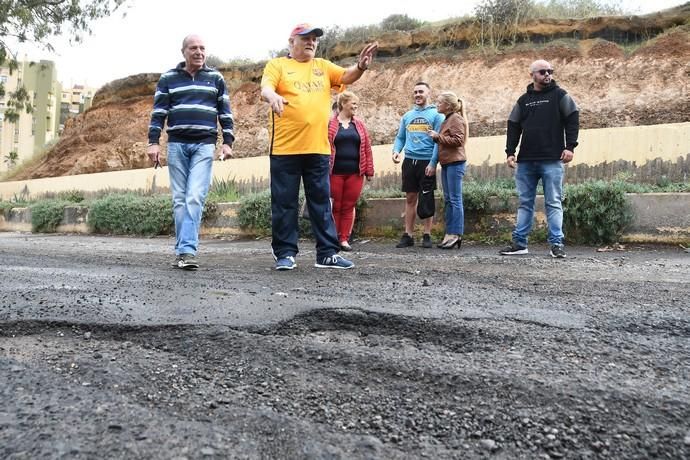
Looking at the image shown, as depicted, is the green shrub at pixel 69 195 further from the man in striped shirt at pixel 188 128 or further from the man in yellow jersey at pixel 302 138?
the man in yellow jersey at pixel 302 138

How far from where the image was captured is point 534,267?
446 cm

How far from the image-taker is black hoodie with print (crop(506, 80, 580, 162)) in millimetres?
5355

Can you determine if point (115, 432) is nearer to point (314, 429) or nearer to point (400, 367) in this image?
point (314, 429)

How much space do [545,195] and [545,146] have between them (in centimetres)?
44

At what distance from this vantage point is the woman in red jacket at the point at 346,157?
6.07m

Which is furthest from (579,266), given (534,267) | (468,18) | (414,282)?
(468,18)

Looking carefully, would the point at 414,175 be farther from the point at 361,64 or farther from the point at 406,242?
the point at 361,64

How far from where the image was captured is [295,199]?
438 centimetres

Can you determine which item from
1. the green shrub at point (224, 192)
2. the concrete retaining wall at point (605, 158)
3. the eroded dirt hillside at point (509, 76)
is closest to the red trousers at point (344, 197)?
the concrete retaining wall at point (605, 158)

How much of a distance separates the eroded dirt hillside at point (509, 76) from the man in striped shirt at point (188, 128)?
7.89 meters

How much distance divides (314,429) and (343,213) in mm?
4953

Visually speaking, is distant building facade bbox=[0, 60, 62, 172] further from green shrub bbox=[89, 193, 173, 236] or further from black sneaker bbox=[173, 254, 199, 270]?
black sneaker bbox=[173, 254, 199, 270]

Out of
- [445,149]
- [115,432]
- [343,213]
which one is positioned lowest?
[115,432]

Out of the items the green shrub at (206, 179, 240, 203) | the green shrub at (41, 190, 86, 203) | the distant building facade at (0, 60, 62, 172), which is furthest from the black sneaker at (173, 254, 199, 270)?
the distant building facade at (0, 60, 62, 172)
